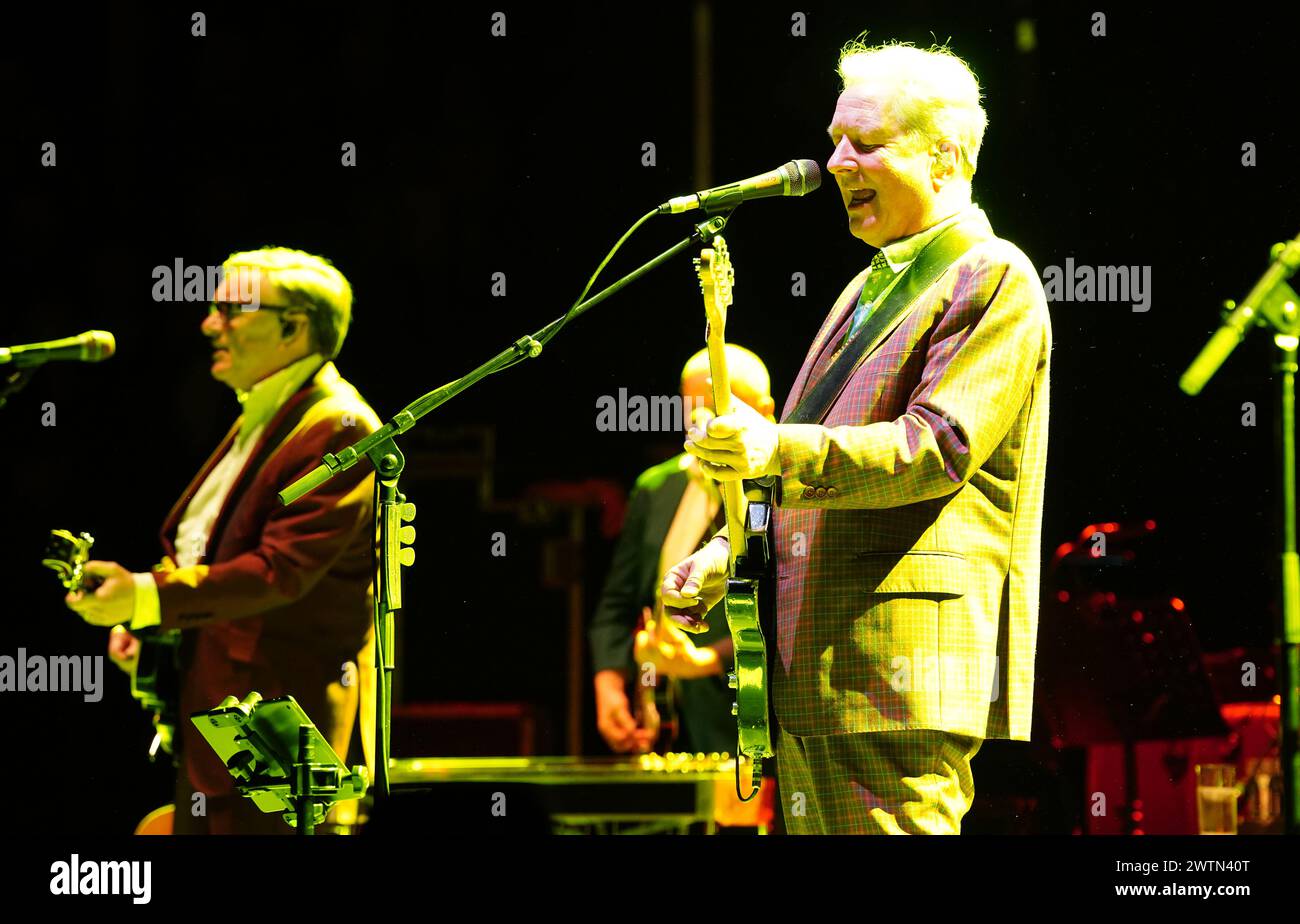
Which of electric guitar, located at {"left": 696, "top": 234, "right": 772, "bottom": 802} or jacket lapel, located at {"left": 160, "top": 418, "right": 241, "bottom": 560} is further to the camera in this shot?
jacket lapel, located at {"left": 160, "top": 418, "right": 241, "bottom": 560}

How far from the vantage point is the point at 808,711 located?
2697 mm

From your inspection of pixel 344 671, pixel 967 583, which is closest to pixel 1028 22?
pixel 967 583

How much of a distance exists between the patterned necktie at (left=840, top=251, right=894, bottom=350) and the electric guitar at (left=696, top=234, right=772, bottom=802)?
0.25 meters

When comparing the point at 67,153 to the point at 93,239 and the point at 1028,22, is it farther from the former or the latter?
the point at 1028,22

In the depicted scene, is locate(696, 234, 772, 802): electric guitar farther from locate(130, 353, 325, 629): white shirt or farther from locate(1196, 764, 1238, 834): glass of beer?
locate(1196, 764, 1238, 834): glass of beer

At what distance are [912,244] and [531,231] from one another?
1835mm

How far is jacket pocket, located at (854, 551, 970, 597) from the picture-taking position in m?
2.69

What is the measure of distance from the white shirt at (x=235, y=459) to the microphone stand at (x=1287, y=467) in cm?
224

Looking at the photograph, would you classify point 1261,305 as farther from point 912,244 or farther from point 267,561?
point 267,561

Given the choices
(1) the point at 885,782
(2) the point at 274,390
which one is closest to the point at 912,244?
(1) the point at 885,782

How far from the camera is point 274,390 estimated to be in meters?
4.25

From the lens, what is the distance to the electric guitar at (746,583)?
106 inches

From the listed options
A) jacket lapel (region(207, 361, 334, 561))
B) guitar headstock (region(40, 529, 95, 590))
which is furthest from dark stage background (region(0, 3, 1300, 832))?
guitar headstock (region(40, 529, 95, 590))
